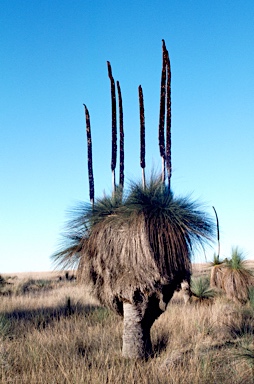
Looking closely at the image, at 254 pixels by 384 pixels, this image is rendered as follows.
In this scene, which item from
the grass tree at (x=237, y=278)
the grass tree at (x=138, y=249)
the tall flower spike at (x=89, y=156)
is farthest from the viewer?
the grass tree at (x=237, y=278)

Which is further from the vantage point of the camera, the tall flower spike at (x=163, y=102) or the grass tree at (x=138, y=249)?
the tall flower spike at (x=163, y=102)

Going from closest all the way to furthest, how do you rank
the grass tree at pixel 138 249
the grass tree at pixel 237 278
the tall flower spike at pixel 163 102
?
the grass tree at pixel 138 249
the tall flower spike at pixel 163 102
the grass tree at pixel 237 278

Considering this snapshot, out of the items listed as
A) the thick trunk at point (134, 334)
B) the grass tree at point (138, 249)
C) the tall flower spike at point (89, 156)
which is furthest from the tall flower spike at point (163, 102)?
the thick trunk at point (134, 334)

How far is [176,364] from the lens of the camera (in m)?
6.83

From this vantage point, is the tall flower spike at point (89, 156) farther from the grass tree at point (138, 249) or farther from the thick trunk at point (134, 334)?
the thick trunk at point (134, 334)

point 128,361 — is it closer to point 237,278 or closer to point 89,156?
point 89,156

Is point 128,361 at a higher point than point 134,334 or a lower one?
lower

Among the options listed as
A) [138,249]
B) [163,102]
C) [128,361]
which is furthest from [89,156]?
[128,361]

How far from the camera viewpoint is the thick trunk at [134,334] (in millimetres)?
7781

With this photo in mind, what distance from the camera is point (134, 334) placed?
7844 millimetres

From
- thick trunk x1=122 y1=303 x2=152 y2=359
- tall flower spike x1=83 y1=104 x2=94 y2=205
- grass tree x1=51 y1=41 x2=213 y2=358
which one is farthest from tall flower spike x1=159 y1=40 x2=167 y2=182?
thick trunk x1=122 y1=303 x2=152 y2=359

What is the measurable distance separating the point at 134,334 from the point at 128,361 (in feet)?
1.65

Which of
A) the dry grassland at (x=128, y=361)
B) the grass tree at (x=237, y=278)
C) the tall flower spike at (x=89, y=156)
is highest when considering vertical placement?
the tall flower spike at (x=89, y=156)

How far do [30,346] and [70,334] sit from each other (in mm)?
2187
